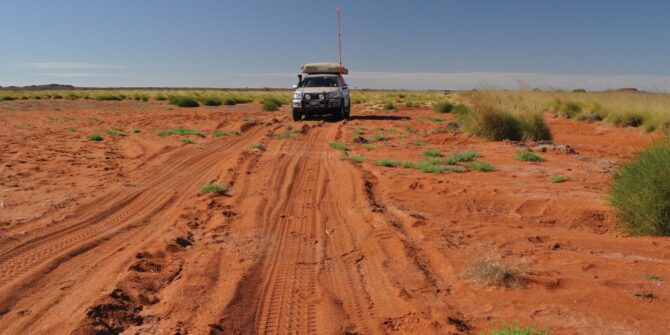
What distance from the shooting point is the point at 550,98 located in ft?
97.3

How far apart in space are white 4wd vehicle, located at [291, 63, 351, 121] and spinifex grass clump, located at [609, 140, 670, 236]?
16784mm

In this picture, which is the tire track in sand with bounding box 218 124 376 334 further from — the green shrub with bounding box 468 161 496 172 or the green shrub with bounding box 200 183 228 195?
the green shrub with bounding box 468 161 496 172

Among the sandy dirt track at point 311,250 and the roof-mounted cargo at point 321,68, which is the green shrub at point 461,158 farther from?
the roof-mounted cargo at point 321,68

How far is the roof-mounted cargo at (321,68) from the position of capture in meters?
25.8

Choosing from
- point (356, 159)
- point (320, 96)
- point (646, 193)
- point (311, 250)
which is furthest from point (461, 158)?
point (320, 96)

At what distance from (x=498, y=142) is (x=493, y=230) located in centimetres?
1022

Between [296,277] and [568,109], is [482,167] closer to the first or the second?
[296,277]

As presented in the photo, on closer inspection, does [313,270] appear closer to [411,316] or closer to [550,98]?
[411,316]

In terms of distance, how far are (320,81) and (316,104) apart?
1205mm

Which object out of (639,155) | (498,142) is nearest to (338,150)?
(498,142)

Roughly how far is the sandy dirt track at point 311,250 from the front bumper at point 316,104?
11615mm

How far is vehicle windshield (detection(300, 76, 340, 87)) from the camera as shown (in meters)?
23.5

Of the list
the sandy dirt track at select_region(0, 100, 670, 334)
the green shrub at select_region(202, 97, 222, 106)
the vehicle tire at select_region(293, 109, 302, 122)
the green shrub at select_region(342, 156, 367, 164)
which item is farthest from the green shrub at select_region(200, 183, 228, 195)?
the green shrub at select_region(202, 97, 222, 106)

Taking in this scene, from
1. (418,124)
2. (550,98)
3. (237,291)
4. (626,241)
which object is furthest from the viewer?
(550,98)
